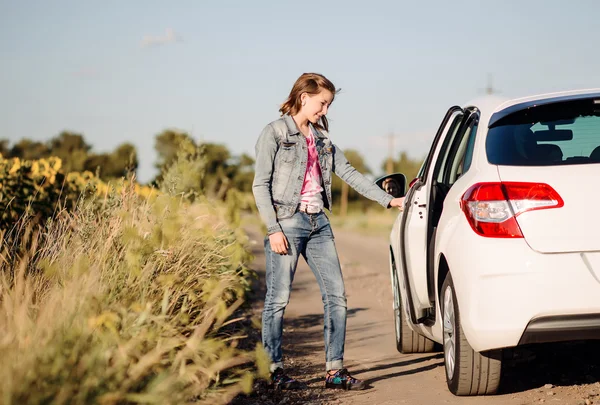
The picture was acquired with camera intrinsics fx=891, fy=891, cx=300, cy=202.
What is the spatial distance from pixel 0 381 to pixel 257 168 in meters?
2.79

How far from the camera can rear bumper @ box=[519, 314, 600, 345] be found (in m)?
4.51

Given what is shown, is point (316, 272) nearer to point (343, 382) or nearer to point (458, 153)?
point (343, 382)

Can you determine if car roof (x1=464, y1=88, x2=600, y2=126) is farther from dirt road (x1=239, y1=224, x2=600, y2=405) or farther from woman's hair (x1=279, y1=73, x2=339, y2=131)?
dirt road (x1=239, y1=224, x2=600, y2=405)

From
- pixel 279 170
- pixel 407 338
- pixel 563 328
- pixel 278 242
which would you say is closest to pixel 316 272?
pixel 278 242

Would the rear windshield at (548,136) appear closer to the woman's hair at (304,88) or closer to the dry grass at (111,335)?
the woman's hair at (304,88)

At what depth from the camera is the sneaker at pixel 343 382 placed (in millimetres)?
5891

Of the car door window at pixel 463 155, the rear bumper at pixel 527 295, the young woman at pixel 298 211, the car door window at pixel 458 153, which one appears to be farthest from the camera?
the young woman at pixel 298 211

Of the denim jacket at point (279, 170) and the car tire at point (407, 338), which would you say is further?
the car tire at point (407, 338)

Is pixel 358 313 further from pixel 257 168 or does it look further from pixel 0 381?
pixel 0 381

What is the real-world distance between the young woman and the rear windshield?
1435 millimetres

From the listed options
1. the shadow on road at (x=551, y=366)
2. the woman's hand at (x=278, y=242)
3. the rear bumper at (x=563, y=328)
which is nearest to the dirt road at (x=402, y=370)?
the shadow on road at (x=551, y=366)

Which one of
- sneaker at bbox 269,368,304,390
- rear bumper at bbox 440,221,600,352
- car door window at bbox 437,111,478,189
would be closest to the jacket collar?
car door window at bbox 437,111,478,189

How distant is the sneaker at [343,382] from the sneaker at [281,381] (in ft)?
0.77

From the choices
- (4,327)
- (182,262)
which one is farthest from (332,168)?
(4,327)
